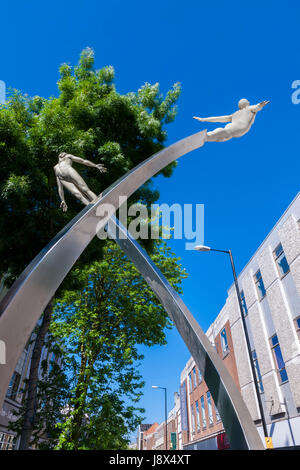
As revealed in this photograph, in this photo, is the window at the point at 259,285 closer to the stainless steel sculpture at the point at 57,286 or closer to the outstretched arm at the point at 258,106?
the outstretched arm at the point at 258,106

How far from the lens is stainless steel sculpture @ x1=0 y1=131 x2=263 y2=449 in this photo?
293 centimetres

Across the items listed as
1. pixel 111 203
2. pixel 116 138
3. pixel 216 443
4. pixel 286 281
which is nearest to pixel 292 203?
pixel 286 281

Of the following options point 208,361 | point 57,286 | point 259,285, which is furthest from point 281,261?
point 57,286

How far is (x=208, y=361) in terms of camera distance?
414 centimetres

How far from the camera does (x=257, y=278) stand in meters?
20.0

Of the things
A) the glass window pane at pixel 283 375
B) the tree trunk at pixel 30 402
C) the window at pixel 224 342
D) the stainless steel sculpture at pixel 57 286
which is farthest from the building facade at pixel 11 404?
the window at pixel 224 342

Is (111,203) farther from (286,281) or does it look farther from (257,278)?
(257,278)

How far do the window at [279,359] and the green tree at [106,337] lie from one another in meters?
6.03

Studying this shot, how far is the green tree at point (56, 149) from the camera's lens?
887 cm

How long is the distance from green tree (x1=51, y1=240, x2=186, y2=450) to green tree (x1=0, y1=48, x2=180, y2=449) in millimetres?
2827

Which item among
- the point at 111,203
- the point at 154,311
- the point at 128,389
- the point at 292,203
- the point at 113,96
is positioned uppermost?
the point at 292,203

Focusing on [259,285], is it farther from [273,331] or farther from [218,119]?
[218,119]

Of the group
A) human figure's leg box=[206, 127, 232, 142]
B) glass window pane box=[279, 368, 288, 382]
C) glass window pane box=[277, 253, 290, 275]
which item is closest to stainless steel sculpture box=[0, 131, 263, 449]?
human figure's leg box=[206, 127, 232, 142]

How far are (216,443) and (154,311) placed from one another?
53.2ft
